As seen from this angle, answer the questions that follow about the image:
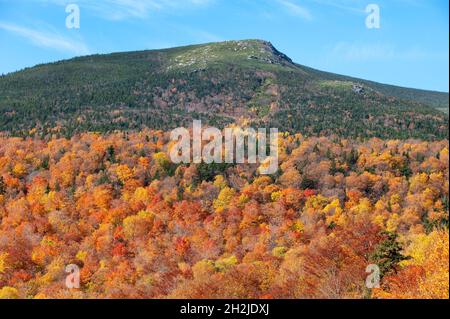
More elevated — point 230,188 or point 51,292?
point 230,188

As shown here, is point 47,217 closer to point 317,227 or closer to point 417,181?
point 317,227

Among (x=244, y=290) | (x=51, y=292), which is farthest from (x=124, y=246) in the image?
(x=244, y=290)

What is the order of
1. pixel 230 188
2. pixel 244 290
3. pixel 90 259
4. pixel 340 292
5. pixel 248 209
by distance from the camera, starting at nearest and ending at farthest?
pixel 340 292
pixel 244 290
pixel 90 259
pixel 248 209
pixel 230 188

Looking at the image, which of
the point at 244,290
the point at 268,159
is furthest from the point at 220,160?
the point at 244,290

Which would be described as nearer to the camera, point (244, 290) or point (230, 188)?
point (244, 290)

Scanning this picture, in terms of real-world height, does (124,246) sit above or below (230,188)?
below

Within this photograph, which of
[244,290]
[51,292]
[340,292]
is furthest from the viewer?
[51,292]

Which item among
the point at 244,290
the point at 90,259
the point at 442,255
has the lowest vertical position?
the point at 90,259

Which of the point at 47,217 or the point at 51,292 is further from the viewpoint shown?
the point at 47,217

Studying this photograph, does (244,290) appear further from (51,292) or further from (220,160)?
(220,160)
